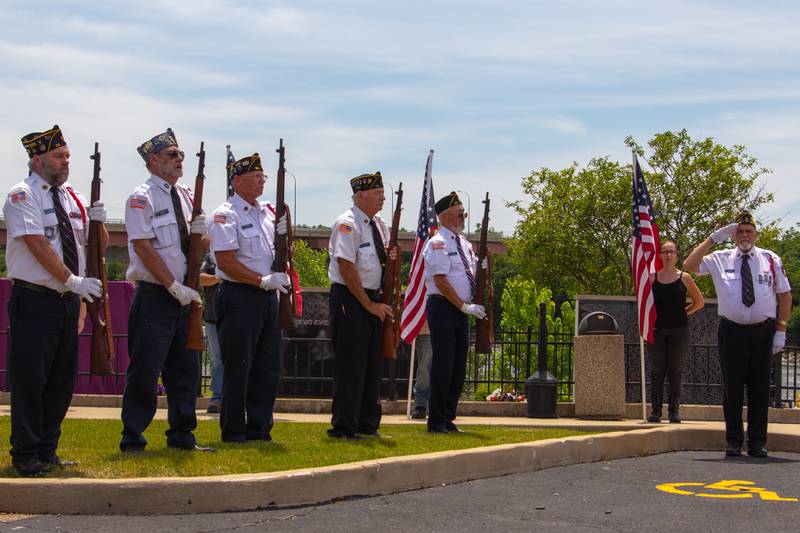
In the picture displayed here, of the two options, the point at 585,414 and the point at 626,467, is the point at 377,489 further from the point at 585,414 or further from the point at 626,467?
the point at 585,414

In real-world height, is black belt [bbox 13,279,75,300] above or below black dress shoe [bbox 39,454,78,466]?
above

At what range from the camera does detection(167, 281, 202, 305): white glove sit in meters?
8.25

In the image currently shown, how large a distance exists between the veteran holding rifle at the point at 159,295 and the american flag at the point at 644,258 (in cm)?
673

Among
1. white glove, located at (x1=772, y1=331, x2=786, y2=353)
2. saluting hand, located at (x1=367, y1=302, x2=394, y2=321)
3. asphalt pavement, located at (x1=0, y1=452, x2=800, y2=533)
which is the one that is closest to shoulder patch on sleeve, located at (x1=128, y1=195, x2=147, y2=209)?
saluting hand, located at (x1=367, y1=302, x2=394, y2=321)

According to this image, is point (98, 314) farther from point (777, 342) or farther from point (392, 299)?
point (777, 342)

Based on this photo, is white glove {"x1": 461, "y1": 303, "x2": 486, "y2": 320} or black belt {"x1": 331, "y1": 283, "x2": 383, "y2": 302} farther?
white glove {"x1": 461, "y1": 303, "x2": 486, "y2": 320}

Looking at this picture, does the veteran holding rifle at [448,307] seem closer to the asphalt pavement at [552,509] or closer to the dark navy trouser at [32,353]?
the asphalt pavement at [552,509]

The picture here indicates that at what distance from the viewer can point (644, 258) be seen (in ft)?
47.0

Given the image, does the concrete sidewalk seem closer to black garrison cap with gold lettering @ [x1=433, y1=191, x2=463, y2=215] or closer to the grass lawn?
the grass lawn

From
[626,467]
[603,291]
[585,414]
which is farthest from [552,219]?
[626,467]

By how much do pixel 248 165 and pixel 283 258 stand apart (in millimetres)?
728

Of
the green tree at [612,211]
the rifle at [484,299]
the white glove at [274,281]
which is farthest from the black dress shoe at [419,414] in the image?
the green tree at [612,211]

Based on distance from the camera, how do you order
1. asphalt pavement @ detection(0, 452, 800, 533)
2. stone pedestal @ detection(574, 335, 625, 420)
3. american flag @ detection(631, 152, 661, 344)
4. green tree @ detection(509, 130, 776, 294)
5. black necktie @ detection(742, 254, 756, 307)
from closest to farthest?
1. asphalt pavement @ detection(0, 452, 800, 533)
2. black necktie @ detection(742, 254, 756, 307)
3. american flag @ detection(631, 152, 661, 344)
4. stone pedestal @ detection(574, 335, 625, 420)
5. green tree @ detection(509, 130, 776, 294)

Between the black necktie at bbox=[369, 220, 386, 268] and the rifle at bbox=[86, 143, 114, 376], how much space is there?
2487mm
